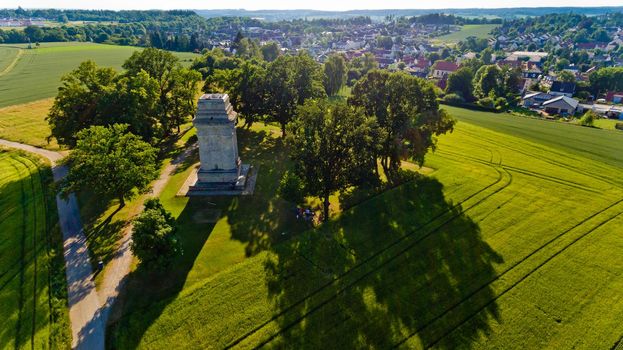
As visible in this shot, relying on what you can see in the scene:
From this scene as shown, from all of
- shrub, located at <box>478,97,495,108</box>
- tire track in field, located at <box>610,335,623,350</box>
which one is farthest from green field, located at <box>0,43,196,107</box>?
shrub, located at <box>478,97,495,108</box>

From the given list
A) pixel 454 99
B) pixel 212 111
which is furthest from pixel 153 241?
pixel 454 99

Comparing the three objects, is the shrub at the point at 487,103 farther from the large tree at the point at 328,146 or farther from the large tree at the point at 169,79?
the large tree at the point at 169,79

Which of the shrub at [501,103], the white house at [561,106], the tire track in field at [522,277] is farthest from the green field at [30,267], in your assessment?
the white house at [561,106]

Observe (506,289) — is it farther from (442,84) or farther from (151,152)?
(442,84)

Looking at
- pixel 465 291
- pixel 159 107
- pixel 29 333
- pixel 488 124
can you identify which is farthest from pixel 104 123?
pixel 488 124

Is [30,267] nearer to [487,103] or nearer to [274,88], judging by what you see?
[274,88]

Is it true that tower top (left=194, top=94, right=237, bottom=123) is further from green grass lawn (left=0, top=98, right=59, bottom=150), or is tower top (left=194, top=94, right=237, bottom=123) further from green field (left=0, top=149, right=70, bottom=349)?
green grass lawn (left=0, top=98, right=59, bottom=150)
